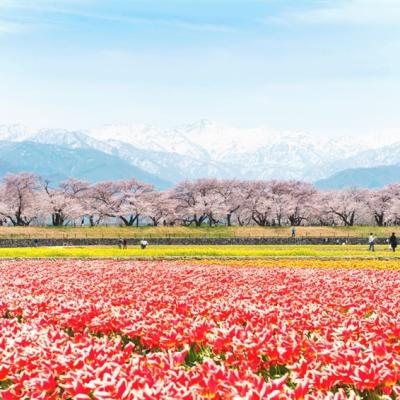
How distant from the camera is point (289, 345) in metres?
7.80

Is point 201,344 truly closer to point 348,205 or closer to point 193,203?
point 193,203

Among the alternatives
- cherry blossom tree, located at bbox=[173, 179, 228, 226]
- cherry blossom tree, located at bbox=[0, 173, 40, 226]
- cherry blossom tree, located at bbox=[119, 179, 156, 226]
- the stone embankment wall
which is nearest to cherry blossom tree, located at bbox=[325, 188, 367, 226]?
cherry blossom tree, located at bbox=[173, 179, 228, 226]

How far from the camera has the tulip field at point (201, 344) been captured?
583cm

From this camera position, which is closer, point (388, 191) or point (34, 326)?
point (34, 326)

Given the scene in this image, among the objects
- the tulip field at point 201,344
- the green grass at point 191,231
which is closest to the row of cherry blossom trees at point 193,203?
the green grass at point 191,231

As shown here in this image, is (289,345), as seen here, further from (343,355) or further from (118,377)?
(118,377)

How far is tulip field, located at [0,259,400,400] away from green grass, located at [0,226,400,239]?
239ft

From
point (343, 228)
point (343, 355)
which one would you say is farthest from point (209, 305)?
point (343, 228)

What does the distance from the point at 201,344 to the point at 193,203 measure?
104660 millimetres

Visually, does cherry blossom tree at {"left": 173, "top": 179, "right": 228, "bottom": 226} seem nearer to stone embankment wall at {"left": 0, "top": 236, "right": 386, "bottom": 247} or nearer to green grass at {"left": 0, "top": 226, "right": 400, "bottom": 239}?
green grass at {"left": 0, "top": 226, "right": 400, "bottom": 239}

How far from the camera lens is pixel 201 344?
9609 millimetres

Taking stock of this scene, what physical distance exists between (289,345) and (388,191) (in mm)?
119180

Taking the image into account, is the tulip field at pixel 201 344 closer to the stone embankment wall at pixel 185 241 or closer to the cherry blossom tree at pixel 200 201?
the stone embankment wall at pixel 185 241

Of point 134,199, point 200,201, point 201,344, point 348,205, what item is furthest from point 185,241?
point 201,344
